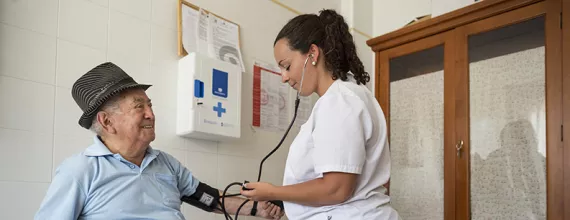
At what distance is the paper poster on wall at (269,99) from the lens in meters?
2.74

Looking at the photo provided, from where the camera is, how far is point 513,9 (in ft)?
7.54

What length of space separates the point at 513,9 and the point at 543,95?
1.32 feet

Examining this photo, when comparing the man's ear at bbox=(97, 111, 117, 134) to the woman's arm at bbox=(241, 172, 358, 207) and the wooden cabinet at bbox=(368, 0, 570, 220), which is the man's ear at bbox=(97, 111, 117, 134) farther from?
the wooden cabinet at bbox=(368, 0, 570, 220)

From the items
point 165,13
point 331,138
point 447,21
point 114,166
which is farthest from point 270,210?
point 447,21

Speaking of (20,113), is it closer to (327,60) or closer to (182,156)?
(182,156)

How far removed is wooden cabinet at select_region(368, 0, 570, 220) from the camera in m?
2.13

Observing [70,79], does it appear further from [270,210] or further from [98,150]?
[270,210]

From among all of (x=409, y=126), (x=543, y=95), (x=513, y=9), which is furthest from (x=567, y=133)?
(x=409, y=126)

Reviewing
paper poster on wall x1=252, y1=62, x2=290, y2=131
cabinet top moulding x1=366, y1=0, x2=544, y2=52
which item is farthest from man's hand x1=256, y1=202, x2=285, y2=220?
cabinet top moulding x1=366, y1=0, x2=544, y2=52

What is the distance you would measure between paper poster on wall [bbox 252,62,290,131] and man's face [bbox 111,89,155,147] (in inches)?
37.3

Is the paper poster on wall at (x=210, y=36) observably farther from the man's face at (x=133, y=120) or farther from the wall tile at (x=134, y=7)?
the man's face at (x=133, y=120)

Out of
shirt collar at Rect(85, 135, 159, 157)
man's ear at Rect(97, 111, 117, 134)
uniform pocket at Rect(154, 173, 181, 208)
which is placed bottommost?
uniform pocket at Rect(154, 173, 181, 208)

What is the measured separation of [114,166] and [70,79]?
1.55 feet

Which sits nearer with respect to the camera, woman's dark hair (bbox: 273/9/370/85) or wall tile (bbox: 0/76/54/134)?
woman's dark hair (bbox: 273/9/370/85)
